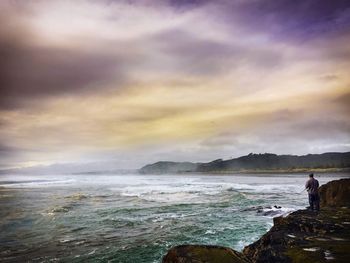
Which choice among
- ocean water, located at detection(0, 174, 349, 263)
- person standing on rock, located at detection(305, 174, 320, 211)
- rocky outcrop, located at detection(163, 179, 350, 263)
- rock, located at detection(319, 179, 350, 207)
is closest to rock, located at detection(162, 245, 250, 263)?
rocky outcrop, located at detection(163, 179, 350, 263)

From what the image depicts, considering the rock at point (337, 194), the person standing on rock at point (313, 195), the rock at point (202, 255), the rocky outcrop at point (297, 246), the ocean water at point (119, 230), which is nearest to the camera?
the rock at point (202, 255)

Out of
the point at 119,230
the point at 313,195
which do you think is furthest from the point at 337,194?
the point at 119,230

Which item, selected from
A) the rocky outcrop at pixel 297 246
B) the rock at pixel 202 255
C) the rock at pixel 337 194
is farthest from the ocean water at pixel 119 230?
the rock at pixel 202 255

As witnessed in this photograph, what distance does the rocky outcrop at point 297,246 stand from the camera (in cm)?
794

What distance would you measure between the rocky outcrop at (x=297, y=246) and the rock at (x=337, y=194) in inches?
143

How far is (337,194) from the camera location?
20.0 meters

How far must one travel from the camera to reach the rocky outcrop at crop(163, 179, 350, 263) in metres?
7.94

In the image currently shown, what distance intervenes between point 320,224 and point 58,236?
1304cm

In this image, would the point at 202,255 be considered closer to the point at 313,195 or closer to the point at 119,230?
the point at 313,195

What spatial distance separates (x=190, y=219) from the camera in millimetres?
22141

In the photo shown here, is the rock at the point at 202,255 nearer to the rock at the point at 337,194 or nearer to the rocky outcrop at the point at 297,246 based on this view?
the rocky outcrop at the point at 297,246

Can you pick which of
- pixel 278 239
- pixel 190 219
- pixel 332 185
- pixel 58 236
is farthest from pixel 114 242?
pixel 332 185

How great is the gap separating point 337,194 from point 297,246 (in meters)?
12.2

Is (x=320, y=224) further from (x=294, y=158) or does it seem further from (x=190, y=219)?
(x=294, y=158)
